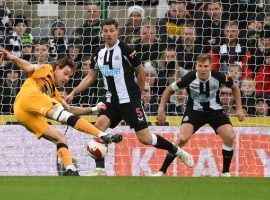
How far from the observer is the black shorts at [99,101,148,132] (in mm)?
11664

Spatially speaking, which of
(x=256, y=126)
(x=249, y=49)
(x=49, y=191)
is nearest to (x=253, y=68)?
(x=249, y=49)

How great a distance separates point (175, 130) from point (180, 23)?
207 cm

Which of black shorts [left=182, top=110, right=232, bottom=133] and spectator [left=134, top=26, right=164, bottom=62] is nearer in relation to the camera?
black shorts [left=182, top=110, right=232, bottom=133]

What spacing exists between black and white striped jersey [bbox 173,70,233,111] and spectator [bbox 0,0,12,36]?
357 centimetres

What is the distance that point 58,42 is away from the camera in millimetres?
14289

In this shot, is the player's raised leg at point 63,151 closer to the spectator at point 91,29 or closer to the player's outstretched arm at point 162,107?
the player's outstretched arm at point 162,107

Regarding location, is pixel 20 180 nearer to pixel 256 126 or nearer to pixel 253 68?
pixel 256 126

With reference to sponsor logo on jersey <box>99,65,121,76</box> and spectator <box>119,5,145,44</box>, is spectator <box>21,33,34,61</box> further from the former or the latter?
sponsor logo on jersey <box>99,65,121,76</box>

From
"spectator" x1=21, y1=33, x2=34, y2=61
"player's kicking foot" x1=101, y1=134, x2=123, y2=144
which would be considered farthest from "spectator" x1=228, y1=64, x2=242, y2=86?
"player's kicking foot" x1=101, y1=134, x2=123, y2=144

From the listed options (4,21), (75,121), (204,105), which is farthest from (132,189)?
→ (4,21)

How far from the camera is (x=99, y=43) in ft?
46.3

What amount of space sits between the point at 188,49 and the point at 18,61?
3963mm

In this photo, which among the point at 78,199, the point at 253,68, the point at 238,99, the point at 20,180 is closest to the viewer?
the point at 78,199

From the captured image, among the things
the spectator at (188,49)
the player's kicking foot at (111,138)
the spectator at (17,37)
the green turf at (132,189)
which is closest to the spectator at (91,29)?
the spectator at (17,37)
